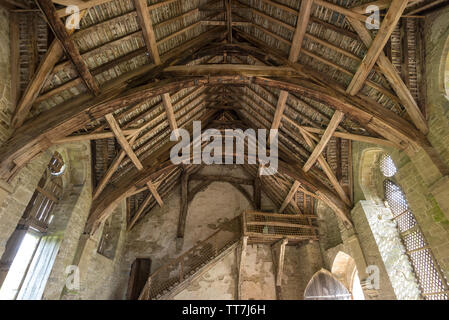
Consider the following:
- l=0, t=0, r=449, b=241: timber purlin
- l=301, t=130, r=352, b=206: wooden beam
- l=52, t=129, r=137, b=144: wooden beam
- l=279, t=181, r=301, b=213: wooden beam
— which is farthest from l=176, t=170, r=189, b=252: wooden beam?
l=301, t=130, r=352, b=206: wooden beam

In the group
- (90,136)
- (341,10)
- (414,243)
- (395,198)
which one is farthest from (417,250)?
(90,136)

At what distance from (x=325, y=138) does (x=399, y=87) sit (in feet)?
7.33

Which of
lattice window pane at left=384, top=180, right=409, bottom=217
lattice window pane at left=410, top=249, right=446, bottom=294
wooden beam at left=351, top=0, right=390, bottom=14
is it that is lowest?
lattice window pane at left=410, top=249, right=446, bottom=294

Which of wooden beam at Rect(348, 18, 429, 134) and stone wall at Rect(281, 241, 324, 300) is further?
stone wall at Rect(281, 241, 324, 300)

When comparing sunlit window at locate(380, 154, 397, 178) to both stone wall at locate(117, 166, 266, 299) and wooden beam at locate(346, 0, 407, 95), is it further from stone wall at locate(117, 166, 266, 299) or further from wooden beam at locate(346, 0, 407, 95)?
stone wall at locate(117, 166, 266, 299)

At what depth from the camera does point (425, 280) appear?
5.38 metres

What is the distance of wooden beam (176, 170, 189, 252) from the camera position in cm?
1091

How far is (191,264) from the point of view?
Answer: 1008 cm

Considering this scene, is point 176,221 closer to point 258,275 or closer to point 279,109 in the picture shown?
point 258,275

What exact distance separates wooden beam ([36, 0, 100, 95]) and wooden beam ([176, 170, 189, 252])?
23.5 ft

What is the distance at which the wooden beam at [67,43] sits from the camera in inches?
152

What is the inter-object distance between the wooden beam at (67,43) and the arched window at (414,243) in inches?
320

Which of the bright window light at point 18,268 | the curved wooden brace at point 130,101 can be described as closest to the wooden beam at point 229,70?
the curved wooden brace at point 130,101

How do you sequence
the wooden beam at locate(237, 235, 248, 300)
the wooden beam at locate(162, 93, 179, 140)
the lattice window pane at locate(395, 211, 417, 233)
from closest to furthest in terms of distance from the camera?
the lattice window pane at locate(395, 211, 417, 233) < the wooden beam at locate(162, 93, 179, 140) < the wooden beam at locate(237, 235, 248, 300)
